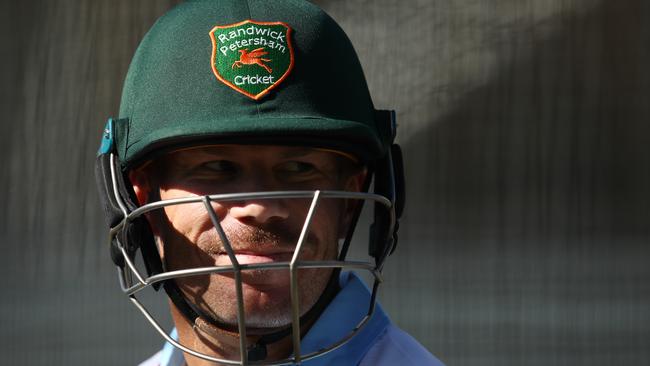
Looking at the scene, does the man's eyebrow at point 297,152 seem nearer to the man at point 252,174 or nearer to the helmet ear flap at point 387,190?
the man at point 252,174

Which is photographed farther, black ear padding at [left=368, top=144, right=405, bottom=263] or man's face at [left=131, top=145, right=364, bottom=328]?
black ear padding at [left=368, top=144, right=405, bottom=263]

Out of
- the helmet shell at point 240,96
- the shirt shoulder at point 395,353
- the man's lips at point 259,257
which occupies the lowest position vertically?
the shirt shoulder at point 395,353

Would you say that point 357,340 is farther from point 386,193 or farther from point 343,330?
point 386,193

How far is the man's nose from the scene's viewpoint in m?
1.59

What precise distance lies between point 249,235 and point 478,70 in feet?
3.36

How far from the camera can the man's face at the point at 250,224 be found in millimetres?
1611

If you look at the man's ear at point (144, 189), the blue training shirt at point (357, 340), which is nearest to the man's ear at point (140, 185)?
the man's ear at point (144, 189)

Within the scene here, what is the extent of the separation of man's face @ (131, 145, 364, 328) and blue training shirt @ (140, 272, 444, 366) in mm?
40

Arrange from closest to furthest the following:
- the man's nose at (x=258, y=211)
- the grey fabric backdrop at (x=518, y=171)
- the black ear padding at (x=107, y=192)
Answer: the man's nose at (x=258, y=211) → the black ear padding at (x=107, y=192) → the grey fabric backdrop at (x=518, y=171)

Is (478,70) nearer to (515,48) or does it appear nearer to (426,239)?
(515,48)

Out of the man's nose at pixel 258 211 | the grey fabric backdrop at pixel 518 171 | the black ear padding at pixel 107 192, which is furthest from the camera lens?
the grey fabric backdrop at pixel 518 171

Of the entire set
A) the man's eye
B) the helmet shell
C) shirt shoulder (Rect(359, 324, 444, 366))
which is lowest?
shirt shoulder (Rect(359, 324, 444, 366))

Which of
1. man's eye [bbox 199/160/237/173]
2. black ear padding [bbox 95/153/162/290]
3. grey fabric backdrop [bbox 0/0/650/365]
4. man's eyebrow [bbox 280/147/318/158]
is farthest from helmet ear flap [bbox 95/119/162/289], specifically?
grey fabric backdrop [bbox 0/0/650/365]

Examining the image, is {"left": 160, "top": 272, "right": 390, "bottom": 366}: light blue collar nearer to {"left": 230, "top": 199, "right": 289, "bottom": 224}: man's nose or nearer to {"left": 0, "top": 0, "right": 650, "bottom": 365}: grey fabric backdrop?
{"left": 230, "top": 199, "right": 289, "bottom": 224}: man's nose
